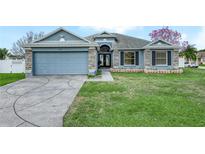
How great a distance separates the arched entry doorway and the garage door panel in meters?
9.43

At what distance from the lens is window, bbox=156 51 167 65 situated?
19953 millimetres

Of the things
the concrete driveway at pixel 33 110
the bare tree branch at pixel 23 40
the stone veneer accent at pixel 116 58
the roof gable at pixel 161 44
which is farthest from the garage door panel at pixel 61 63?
the bare tree branch at pixel 23 40

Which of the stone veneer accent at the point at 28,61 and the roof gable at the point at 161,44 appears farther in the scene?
the roof gable at the point at 161,44

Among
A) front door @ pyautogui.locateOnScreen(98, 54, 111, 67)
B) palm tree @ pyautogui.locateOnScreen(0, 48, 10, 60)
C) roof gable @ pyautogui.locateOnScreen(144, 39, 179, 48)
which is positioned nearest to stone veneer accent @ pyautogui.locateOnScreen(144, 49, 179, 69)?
roof gable @ pyautogui.locateOnScreen(144, 39, 179, 48)

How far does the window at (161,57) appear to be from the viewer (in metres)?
20.0

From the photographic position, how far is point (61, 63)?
51.7 ft

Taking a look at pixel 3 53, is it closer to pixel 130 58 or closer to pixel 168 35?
pixel 130 58

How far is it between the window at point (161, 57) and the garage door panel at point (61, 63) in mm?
8738

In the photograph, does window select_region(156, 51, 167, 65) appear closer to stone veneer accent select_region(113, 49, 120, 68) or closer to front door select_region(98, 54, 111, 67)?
stone veneer accent select_region(113, 49, 120, 68)

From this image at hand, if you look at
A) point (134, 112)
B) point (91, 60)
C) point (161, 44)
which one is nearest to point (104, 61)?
point (161, 44)

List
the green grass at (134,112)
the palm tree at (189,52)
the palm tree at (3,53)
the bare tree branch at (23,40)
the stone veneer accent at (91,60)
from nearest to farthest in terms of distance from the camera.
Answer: the green grass at (134,112) < the stone veneer accent at (91,60) < the bare tree branch at (23,40) < the palm tree at (3,53) < the palm tree at (189,52)

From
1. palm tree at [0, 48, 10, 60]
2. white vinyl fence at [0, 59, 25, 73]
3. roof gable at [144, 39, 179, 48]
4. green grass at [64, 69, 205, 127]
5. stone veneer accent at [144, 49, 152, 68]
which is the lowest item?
green grass at [64, 69, 205, 127]

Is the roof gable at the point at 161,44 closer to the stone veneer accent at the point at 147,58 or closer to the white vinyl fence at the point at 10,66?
the stone veneer accent at the point at 147,58
